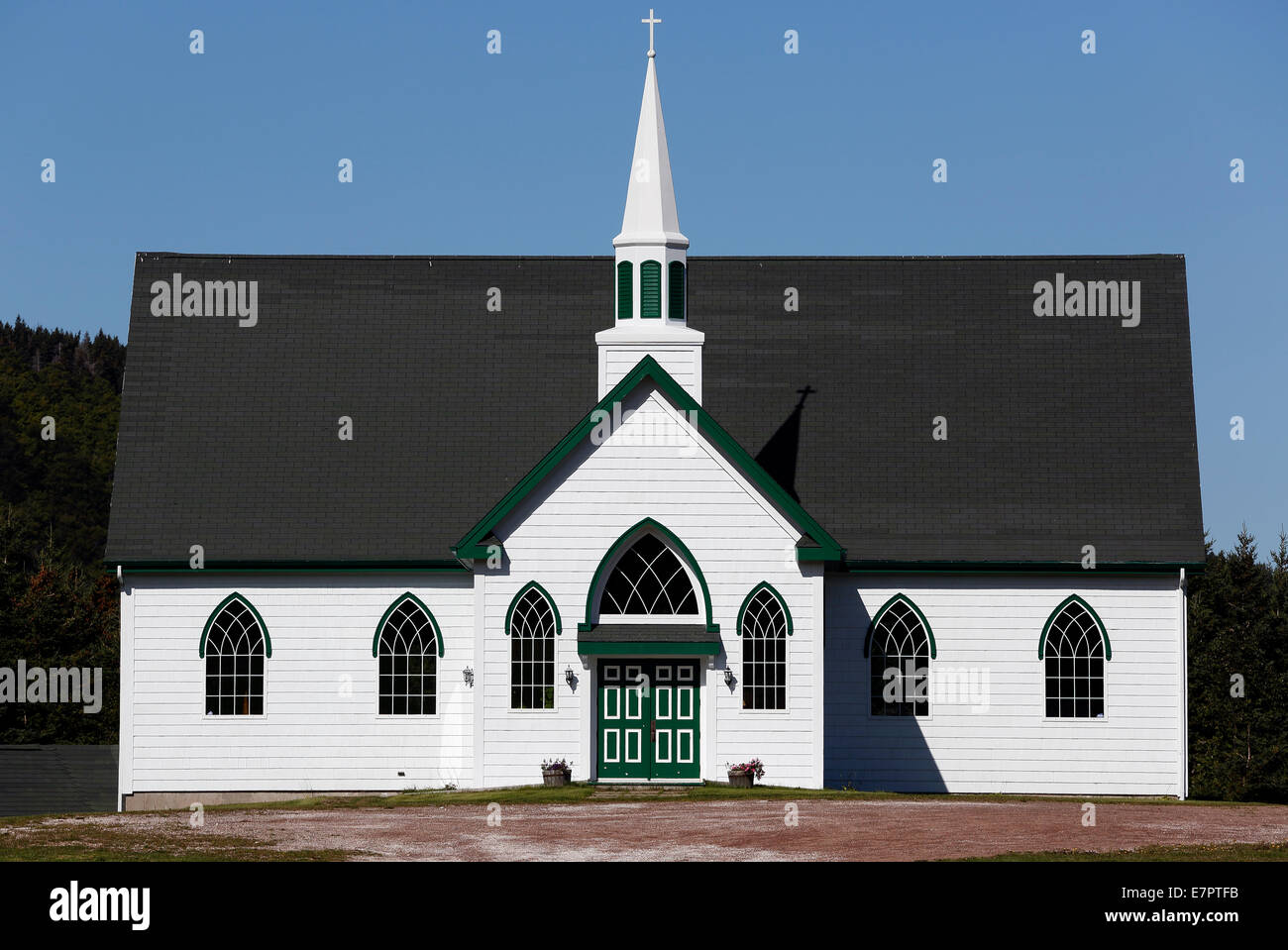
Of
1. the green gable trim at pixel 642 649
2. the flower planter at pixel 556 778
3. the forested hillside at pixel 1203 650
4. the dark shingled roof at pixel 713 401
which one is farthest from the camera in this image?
the forested hillside at pixel 1203 650

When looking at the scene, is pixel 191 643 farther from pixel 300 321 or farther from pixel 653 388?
pixel 653 388

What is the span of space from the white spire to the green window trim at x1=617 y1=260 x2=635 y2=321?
0.44 meters

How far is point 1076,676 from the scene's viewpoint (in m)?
35.0

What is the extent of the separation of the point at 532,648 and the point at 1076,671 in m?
10.5

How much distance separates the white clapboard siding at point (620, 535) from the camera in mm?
32594

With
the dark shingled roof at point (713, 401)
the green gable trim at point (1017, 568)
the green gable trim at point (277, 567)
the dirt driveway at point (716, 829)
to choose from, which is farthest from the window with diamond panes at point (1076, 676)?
the green gable trim at point (277, 567)

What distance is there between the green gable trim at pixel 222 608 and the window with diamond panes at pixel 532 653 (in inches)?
204

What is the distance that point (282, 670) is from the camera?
34.8 m

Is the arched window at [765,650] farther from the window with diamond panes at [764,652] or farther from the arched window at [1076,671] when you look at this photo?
the arched window at [1076,671]

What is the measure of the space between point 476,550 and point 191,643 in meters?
6.41

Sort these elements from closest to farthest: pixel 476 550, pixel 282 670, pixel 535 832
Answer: pixel 535 832
pixel 476 550
pixel 282 670

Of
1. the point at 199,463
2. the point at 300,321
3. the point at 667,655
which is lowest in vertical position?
the point at 667,655

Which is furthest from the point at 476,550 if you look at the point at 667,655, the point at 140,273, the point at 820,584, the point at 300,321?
the point at 140,273

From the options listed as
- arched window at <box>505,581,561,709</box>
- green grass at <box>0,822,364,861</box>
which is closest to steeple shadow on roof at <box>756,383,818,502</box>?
arched window at <box>505,581,561,709</box>
